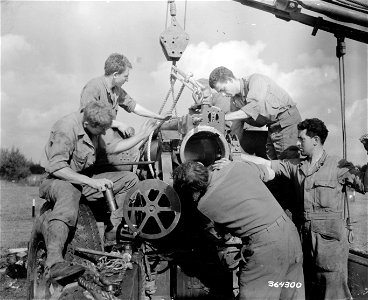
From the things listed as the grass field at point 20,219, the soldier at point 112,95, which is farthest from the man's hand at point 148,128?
the grass field at point 20,219

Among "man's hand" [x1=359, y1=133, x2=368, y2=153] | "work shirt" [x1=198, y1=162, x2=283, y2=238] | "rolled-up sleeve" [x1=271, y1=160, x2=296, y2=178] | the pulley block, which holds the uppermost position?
the pulley block

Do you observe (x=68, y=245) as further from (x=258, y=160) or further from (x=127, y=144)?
(x=258, y=160)

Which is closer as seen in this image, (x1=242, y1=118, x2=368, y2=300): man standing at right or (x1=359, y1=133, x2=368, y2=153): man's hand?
(x1=359, y1=133, x2=368, y2=153): man's hand

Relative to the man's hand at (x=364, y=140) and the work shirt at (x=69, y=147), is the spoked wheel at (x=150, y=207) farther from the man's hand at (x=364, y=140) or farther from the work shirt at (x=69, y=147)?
the man's hand at (x=364, y=140)

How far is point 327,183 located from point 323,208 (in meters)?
0.22

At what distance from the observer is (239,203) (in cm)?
346

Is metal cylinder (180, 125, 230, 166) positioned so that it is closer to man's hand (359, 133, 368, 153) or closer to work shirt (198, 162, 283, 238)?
work shirt (198, 162, 283, 238)

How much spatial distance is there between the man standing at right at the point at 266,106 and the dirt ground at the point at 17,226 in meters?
1.19

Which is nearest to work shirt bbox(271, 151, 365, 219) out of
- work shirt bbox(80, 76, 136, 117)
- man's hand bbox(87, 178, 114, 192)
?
man's hand bbox(87, 178, 114, 192)

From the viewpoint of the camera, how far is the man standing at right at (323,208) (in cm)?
375

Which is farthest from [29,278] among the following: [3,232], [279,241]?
[3,232]

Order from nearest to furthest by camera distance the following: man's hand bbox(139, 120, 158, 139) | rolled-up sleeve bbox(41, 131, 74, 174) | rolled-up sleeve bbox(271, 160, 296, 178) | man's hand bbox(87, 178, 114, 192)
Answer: man's hand bbox(87, 178, 114, 192), rolled-up sleeve bbox(41, 131, 74, 174), rolled-up sleeve bbox(271, 160, 296, 178), man's hand bbox(139, 120, 158, 139)

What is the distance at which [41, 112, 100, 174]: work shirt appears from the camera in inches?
159

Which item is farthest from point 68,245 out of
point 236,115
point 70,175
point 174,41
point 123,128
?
point 174,41
